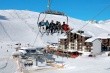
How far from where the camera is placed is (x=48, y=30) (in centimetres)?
2516

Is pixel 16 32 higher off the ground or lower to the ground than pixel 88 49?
higher

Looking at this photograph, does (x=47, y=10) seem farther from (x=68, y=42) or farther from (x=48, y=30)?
(x=68, y=42)

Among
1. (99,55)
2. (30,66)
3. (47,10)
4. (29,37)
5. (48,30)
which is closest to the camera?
(47,10)

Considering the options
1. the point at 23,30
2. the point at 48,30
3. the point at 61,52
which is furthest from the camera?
the point at 23,30

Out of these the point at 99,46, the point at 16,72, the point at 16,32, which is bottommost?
the point at 16,72

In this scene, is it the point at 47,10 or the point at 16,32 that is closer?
the point at 47,10

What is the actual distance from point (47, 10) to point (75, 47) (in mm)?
46765

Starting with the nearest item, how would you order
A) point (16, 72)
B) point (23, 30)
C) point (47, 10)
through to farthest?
point (47, 10), point (16, 72), point (23, 30)

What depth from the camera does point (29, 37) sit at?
14238cm

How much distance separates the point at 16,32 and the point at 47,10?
130 m

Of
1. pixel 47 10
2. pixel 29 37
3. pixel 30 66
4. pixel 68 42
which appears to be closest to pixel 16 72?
pixel 30 66

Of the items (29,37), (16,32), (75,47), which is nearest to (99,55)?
(75,47)

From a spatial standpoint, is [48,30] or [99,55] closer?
[48,30]

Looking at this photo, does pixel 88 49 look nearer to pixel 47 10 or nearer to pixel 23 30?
pixel 47 10
